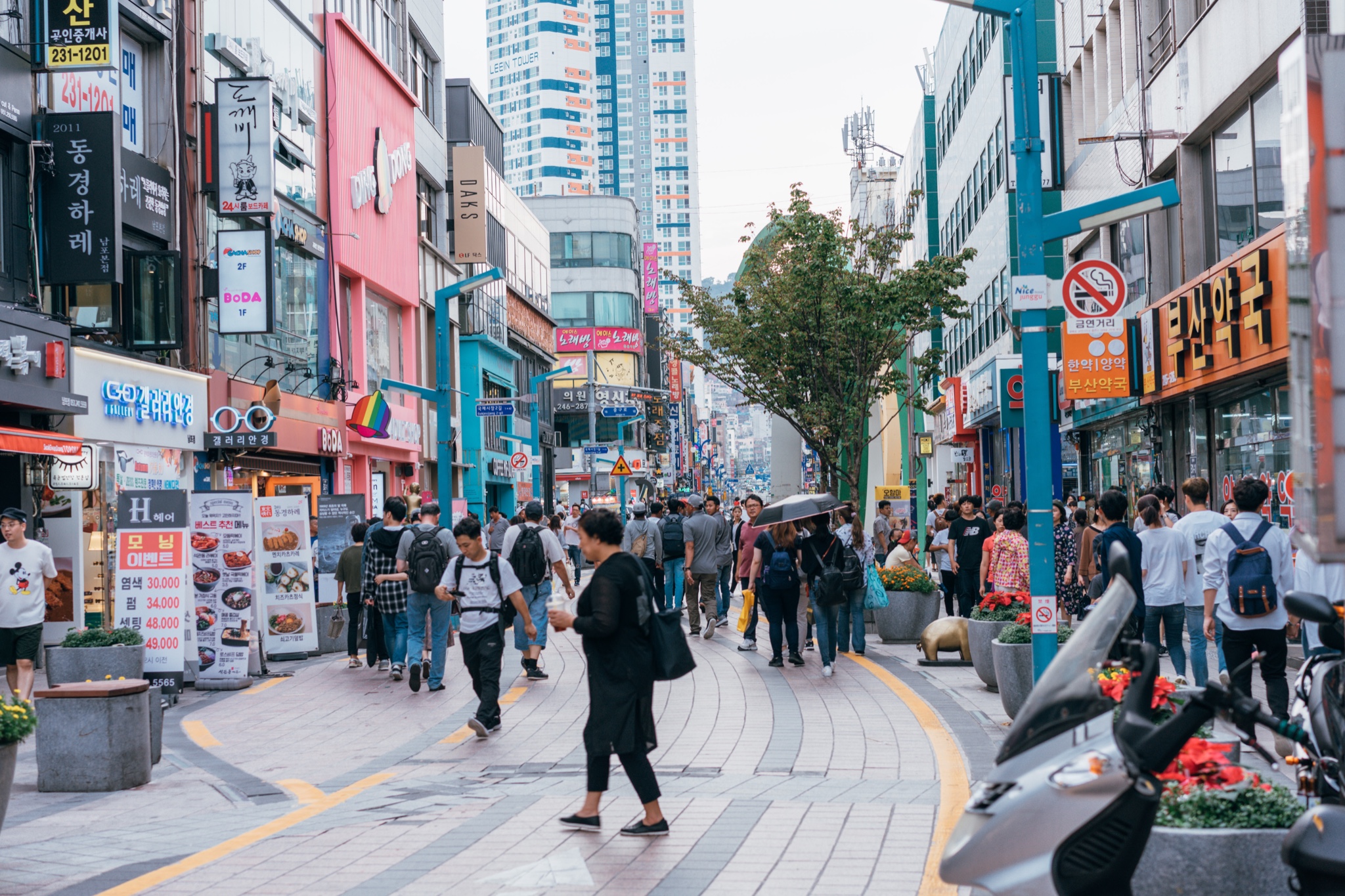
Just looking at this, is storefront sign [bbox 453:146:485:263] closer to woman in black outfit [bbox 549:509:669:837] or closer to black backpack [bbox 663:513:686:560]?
black backpack [bbox 663:513:686:560]

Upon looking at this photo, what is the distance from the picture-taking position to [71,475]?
1872cm

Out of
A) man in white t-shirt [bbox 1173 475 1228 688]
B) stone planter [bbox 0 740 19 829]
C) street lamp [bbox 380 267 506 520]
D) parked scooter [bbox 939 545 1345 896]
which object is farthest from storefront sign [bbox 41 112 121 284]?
parked scooter [bbox 939 545 1345 896]

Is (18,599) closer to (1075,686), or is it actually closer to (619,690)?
(619,690)

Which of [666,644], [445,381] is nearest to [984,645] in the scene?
[666,644]

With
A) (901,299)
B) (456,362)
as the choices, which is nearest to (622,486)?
(456,362)

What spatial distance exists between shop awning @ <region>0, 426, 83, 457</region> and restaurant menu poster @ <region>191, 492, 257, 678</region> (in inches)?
84.0

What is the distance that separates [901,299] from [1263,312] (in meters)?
10.8

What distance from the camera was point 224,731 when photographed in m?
11.7

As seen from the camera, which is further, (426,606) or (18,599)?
(426,606)

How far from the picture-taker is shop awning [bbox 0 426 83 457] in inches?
606

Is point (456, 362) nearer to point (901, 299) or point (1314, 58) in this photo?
point (901, 299)

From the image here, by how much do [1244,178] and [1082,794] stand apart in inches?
633

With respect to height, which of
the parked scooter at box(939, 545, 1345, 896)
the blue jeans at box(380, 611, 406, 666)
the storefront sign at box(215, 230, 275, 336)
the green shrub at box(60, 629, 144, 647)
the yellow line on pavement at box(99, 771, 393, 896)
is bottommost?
the yellow line on pavement at box(99, 771, 393, 896)

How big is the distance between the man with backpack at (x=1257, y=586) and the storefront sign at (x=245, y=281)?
58.0ft
